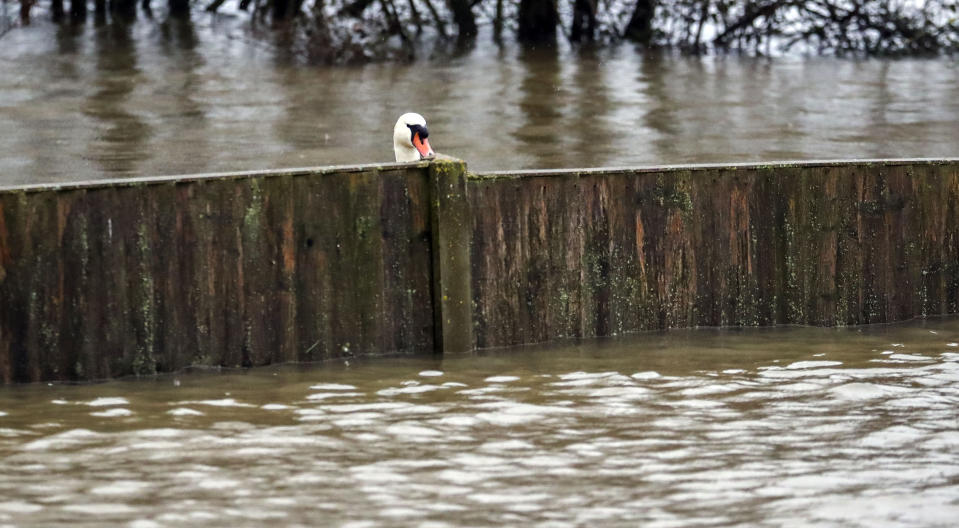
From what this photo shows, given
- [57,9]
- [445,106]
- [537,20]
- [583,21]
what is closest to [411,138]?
[445,106]

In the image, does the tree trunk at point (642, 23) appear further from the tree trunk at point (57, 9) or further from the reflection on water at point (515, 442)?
the reflection on water at point (515, 442)

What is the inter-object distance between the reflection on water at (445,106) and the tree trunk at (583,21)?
4.03 ft

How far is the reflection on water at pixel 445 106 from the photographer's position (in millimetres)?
15000

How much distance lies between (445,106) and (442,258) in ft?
36.0

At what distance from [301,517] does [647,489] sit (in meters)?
1.37

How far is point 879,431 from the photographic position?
248 inches

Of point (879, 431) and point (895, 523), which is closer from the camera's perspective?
point (895, 523)

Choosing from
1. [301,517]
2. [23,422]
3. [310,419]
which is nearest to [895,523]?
[301,517]

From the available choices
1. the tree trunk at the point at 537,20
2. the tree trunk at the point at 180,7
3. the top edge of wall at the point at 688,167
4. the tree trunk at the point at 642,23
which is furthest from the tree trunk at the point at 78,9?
the top edge of wall at the point at 688,167

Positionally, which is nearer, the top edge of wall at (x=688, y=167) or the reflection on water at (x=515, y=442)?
the reflection on water at (x=515, y=442)

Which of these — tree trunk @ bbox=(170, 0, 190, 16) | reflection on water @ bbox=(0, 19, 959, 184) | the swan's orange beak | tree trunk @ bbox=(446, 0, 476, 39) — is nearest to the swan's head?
the swan's orange beak

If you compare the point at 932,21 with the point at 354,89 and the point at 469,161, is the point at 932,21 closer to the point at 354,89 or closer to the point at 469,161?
the point at 354,89

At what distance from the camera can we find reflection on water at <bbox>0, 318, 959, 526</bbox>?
17.1ft

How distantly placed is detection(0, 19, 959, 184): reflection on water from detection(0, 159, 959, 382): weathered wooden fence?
17.0 ft
